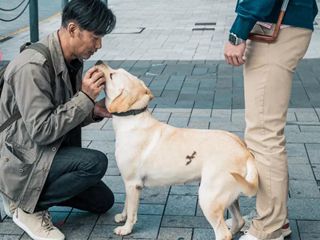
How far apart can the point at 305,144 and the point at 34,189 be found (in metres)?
2.59

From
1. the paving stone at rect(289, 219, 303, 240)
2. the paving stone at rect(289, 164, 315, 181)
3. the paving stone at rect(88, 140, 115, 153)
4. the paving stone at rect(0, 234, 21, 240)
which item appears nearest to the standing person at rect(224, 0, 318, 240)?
the paving stone at rect(289, 219, 303, 240)

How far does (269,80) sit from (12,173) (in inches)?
57.9

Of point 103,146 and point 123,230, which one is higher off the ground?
point 123,230

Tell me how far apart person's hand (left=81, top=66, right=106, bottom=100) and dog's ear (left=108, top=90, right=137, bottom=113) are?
112 mm

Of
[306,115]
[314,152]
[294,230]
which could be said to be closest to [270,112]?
[294,230]

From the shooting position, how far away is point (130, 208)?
3.42 metres

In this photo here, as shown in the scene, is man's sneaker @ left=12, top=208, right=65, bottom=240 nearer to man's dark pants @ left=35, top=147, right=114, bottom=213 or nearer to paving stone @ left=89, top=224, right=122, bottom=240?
man's dark pants @ left=35, top=147, right=114, bottom=213

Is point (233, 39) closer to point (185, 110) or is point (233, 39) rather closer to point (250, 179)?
point (250, 179)

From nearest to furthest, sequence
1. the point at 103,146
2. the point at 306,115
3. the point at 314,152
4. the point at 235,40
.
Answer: the point at 235,40, the point at 314,152, the point at 103,146, the point at 306,115

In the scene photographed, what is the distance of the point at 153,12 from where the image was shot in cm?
1456

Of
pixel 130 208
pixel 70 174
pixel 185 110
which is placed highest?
pixel 70 174

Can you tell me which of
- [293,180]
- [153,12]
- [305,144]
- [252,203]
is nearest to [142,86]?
[252,203]

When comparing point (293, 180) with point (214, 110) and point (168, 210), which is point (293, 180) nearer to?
point (168, 210)

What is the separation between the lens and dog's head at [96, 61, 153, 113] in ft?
10.7
